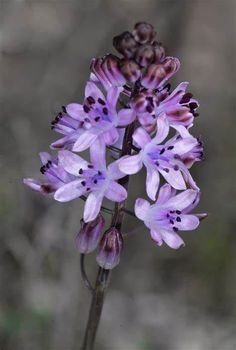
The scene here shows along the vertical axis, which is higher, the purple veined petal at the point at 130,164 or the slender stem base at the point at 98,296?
the purple veined petal at the point at 130,164

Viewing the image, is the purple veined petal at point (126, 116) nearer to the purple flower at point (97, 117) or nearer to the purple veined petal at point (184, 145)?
the purple flower at point (97, 117)

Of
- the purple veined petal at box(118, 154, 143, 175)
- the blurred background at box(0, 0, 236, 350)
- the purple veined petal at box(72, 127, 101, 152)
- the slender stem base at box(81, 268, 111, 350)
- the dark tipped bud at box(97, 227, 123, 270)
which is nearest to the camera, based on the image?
the purple veined petal at box(118, 154, 143, 175)

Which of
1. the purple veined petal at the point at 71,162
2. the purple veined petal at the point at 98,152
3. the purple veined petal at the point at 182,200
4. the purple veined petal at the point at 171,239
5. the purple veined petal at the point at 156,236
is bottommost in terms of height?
the purple veined petal at the point at 171,239

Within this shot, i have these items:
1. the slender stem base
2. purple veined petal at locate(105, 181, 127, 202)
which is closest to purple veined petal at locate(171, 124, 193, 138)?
purple veined petal at locate(105, 181, 127, 202)

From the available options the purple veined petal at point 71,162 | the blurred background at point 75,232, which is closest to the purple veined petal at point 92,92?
the purple veined petal at point 71,162

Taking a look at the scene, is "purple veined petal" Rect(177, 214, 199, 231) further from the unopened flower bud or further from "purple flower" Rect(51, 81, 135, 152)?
the unopened flower bud

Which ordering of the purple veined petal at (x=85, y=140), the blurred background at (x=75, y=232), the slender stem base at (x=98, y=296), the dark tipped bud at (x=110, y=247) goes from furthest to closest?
the blurred background at (x=75, y=232), the slender stem base at (x=98, y=296), the dark tipped bud at (x=110, y=247), the purple veined petal at (x=85, y=140)
